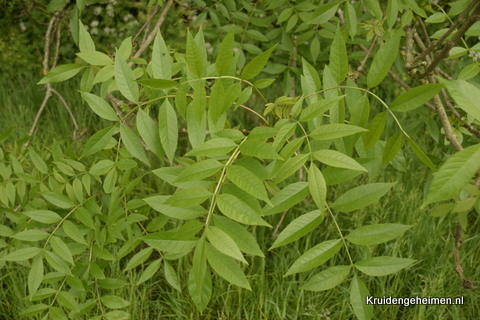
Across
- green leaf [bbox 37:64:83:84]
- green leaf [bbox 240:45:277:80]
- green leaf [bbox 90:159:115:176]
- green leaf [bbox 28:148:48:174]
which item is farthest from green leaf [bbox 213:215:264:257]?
green leaf [bbox 28:148:48:174]

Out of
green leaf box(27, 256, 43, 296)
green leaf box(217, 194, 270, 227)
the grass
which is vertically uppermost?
green leaf box(217, 194, 270, 227)

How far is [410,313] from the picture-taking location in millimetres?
1904

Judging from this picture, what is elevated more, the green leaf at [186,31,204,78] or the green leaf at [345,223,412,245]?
the green leaf at [186,31,204,78]

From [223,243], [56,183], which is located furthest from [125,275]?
[223,243]

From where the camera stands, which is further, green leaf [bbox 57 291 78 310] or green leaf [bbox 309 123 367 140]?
green leaf [bbox 57 291 78 310]

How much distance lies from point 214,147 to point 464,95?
0.44 meters

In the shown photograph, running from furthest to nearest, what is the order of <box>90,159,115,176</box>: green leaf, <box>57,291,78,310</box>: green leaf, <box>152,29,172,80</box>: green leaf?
<box>57,291,78,310</box>: green leaf
<box>90,159,115,176</box>: green leaf
<box>152,29,172,80</box>: green leaf

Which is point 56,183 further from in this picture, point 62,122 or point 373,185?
point 62,122

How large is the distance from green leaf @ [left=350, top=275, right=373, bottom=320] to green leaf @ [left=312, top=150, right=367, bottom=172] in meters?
0.30

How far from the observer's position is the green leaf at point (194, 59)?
93 cm

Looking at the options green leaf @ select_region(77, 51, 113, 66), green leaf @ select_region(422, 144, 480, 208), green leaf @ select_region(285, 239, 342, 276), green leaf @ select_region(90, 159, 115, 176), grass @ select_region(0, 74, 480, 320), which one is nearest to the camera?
green leaf @ select_region(422, 144, 480, 208)

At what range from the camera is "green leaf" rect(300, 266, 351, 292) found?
0.89 m

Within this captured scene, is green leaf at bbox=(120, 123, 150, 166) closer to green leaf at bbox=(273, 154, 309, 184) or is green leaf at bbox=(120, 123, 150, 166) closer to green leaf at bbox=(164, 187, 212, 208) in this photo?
green leaf at bbox=(164, 187, 212, 208)

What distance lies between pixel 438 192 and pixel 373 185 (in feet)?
1.14
